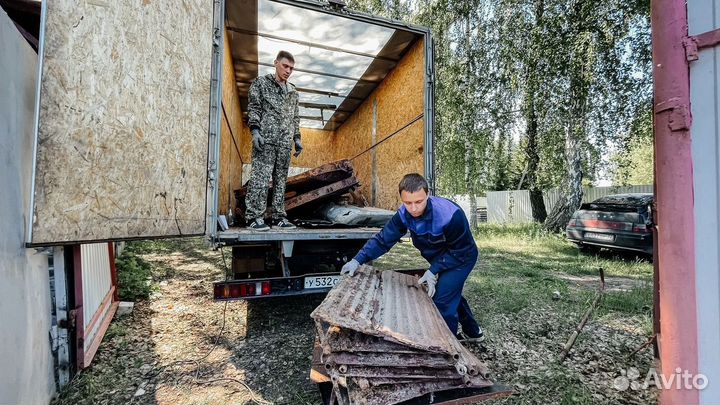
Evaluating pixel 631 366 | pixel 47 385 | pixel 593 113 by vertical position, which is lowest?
pixel 631 366

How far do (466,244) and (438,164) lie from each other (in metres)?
→ 8.20

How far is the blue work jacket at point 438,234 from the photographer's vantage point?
2400mm

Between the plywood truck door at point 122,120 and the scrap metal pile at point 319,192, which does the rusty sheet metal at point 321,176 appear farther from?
the plywood truck door at point 122,120

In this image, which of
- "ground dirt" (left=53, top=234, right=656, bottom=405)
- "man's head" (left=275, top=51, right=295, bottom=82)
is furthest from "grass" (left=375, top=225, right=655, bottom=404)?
"man's head" (left=275, top=51, right=295, bottom=82)

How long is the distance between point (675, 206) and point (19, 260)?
133 inches

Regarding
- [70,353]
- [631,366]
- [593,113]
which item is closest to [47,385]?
[70,353]

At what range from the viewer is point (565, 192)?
9.62 meters

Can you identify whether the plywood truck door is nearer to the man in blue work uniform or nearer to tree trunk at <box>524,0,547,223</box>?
the man in blue work uniform

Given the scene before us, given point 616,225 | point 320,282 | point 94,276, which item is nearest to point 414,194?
point 320,282

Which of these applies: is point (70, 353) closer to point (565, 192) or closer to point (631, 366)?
point (631, 366)

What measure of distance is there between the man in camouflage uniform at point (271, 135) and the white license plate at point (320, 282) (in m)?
0.93

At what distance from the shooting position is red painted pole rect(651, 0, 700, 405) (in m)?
1.42

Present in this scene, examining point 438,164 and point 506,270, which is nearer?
point 506,270

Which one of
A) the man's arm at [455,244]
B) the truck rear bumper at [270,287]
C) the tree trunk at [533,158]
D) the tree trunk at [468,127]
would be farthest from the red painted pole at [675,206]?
the tree trunk at [468,127]
